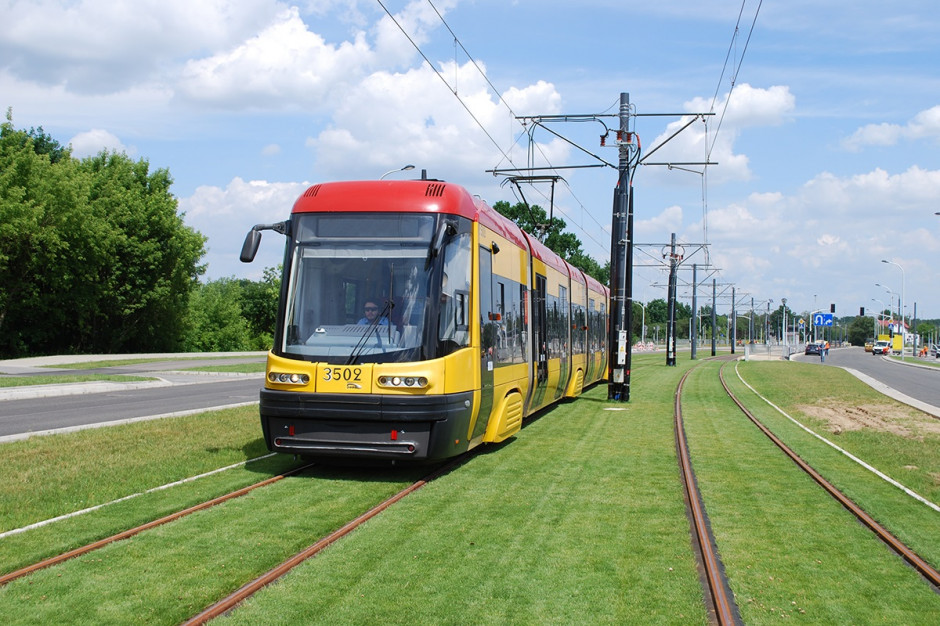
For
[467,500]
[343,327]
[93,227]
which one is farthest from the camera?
[93,227]

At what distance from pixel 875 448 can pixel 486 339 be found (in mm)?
6860

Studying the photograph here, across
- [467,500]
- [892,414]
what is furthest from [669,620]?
[892,414]

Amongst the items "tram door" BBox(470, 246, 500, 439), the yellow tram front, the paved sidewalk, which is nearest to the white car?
the paved sidewalk

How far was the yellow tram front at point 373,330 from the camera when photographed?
31.9ft

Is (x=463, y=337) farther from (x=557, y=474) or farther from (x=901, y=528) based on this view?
(x=901, y=528)

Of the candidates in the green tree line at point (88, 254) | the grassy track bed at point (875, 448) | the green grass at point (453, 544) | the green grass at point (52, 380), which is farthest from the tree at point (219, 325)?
the green grass at point (453, 544)

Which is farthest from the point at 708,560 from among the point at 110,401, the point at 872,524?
the point at 110,401

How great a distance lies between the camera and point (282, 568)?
629 cm

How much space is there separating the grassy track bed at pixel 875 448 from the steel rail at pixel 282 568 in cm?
469

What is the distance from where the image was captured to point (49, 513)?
7.95 meters

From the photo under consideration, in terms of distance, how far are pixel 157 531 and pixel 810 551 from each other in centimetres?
538

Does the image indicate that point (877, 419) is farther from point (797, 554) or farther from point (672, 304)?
point (672, 304)

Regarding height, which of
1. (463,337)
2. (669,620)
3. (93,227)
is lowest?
(669,620)

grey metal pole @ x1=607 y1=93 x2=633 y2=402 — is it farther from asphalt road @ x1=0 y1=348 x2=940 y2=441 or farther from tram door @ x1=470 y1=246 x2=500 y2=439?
tram door @ x1=470 y1=246 x2=500 y2=439
